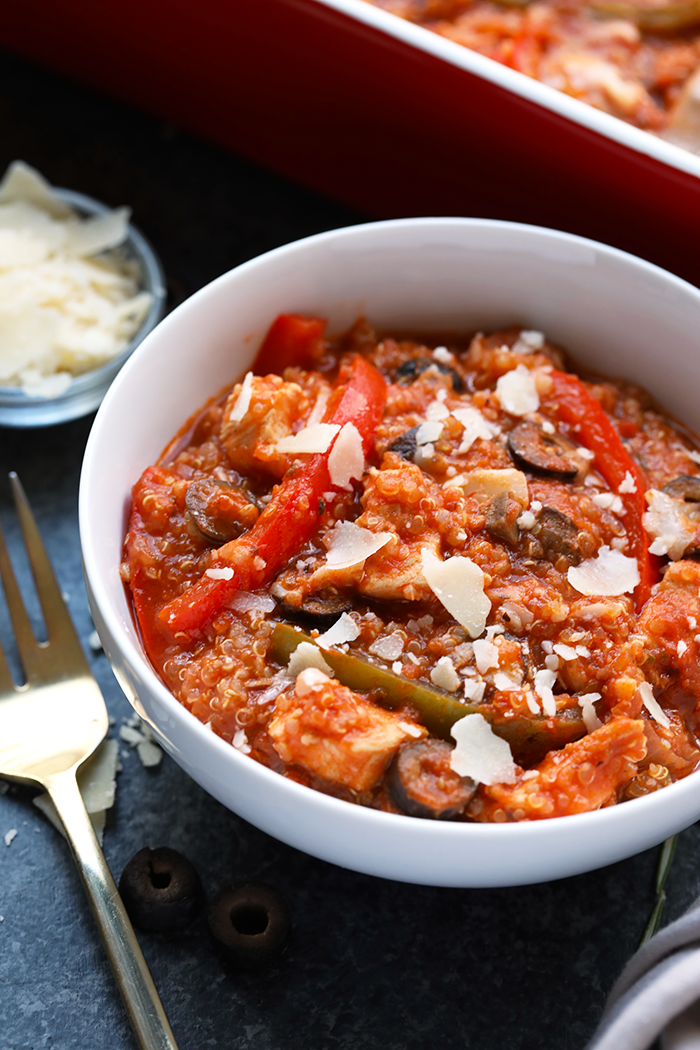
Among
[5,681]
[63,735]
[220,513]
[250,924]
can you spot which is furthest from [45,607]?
[250,924]

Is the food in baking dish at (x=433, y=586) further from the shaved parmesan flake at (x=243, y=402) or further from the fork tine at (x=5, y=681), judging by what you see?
the fork tine at (x=5, y=681)

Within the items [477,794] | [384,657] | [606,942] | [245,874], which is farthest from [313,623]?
[606,942]

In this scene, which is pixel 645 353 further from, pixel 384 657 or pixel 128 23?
pixel 128 23

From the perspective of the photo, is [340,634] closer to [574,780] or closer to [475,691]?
[475,691]

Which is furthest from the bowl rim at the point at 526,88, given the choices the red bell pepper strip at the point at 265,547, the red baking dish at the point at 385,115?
the red bell pepper strip at the point at 265,547

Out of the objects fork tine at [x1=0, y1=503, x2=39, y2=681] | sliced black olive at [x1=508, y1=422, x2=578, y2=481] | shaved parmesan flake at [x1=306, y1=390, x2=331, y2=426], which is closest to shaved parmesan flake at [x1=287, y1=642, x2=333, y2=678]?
shaved parmesan flake at [x1=306, y1=390, x2=331, y2=426]

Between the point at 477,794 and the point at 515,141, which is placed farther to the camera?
the point at 515,141

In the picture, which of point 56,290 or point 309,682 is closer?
point 309,682
